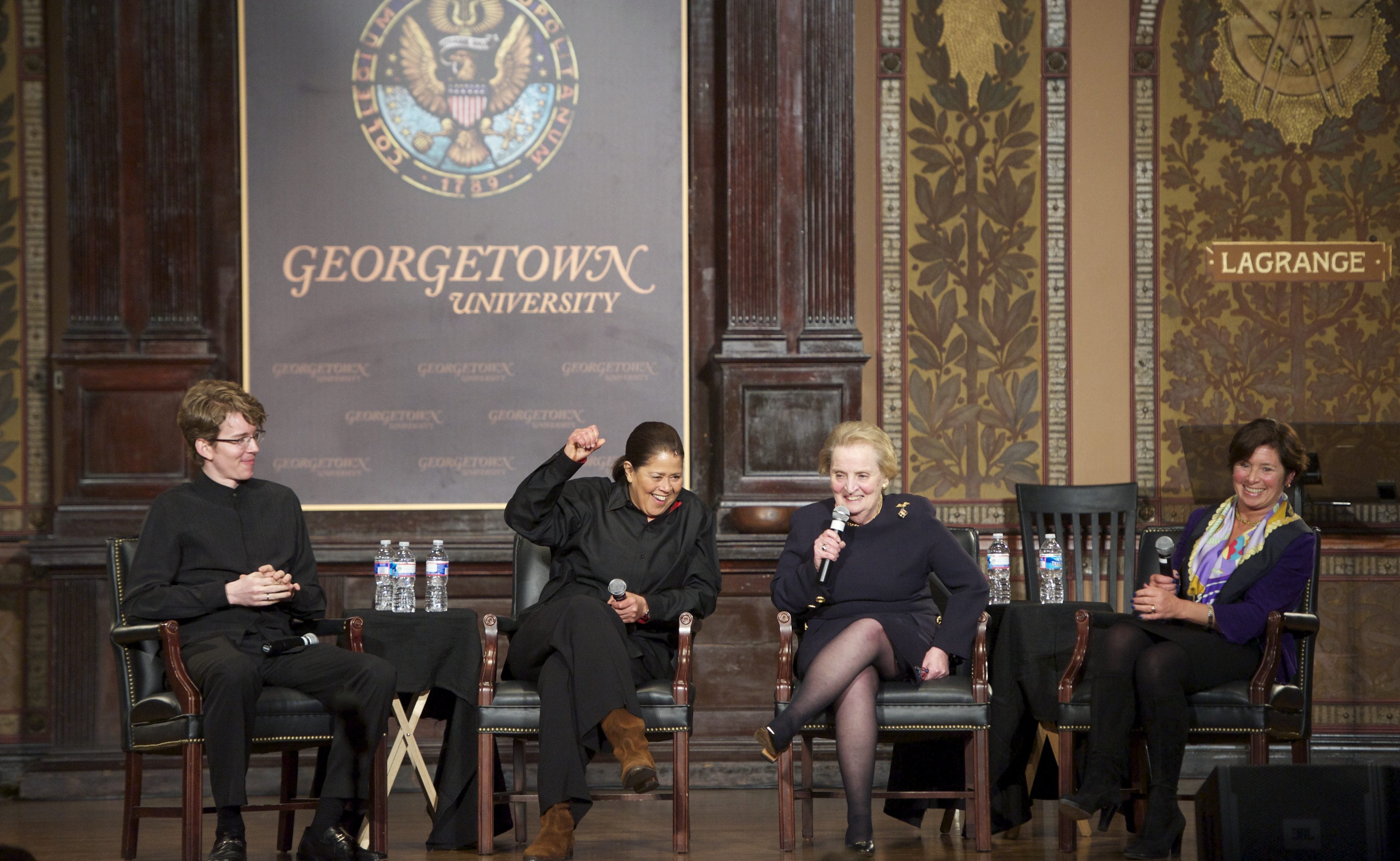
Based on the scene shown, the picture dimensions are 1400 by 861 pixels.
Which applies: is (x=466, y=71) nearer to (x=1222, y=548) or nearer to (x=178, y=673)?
(x=178, y=673)

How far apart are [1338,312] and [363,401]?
4096 millimetres

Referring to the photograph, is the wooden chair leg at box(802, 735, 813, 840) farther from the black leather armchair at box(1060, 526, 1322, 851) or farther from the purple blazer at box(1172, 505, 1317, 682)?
the purple blazer at box(1172, 505, 1317, 682)

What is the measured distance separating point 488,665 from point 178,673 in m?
0.83

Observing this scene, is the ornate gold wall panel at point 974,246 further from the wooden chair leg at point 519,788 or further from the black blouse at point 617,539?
the wooden chair leg at point 519,788

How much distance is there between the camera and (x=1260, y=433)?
3963mm

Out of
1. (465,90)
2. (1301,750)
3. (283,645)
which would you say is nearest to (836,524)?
(1301,750)

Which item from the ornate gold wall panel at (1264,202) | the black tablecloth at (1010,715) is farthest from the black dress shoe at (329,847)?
A: the ornate gold wall panel at (1264,202)

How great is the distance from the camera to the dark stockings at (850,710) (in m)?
3.70

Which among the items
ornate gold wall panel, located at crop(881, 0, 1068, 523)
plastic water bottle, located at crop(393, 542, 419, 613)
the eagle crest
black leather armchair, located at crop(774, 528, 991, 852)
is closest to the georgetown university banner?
the eagle crest

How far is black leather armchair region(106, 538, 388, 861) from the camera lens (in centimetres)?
361

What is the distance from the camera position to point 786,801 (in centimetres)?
380

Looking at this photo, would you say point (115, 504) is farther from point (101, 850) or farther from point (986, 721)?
point (986, 721)

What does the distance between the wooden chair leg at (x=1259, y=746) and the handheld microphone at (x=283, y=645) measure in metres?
2.68

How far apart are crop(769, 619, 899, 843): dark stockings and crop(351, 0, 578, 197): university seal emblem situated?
261 centimetres
